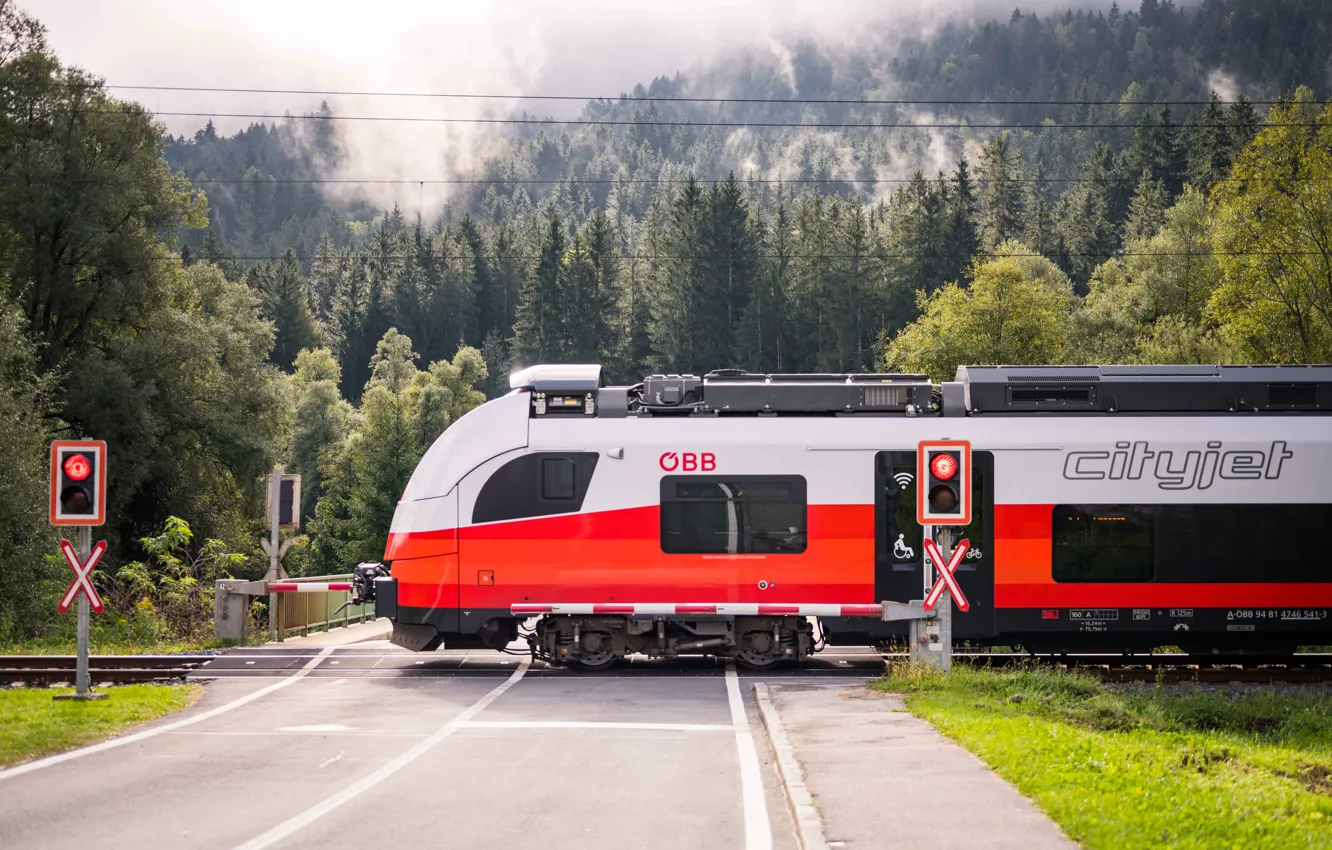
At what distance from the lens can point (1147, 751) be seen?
10.9 meters

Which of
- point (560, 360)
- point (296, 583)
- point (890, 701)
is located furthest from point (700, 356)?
point (890, 701)

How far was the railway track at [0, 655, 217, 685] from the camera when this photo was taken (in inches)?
686

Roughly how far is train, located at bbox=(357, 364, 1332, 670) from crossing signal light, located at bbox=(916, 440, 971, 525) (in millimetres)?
2826

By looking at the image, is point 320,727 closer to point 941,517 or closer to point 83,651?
point 83,651

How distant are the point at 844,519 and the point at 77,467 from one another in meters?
9.64

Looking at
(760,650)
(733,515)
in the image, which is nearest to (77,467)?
(733,515)

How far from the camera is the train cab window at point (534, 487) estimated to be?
18703 millimetres

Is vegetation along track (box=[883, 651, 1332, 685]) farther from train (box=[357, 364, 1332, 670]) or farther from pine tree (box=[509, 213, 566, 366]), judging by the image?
pine tree (box=[509, 213, 566, 366])

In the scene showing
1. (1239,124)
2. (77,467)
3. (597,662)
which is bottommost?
(597,662)

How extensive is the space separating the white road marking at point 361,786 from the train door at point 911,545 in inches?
231

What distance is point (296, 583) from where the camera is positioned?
22.6m

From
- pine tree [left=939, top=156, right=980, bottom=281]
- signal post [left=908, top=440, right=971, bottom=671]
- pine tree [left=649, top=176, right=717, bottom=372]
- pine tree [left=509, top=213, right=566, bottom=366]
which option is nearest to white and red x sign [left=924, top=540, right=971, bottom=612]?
signal post [left=908, top=440, right=971, bottom=671]

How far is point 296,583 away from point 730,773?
13.5 metres

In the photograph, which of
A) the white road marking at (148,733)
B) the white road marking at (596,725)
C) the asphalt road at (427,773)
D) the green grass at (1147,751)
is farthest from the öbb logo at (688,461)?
the white road marking at (148,733)
